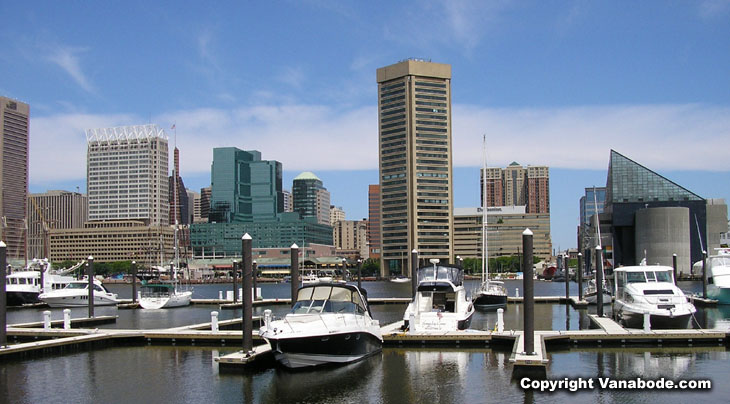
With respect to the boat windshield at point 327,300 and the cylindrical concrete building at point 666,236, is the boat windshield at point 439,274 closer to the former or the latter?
the boat windshield at point 327,300

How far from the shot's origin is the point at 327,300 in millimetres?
32031

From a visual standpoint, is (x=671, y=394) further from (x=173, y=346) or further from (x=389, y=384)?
(x=173, y=346)

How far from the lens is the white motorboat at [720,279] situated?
67750mm

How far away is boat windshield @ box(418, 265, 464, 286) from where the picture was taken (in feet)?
153

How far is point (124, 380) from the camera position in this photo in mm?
29469

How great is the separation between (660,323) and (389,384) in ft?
67.0

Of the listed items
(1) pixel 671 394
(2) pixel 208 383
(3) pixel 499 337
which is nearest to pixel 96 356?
(2) pixel 208 383

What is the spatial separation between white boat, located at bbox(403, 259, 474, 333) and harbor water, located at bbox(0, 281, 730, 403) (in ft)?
8.81

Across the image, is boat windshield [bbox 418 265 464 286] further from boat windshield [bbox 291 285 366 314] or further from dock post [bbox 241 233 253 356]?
dock post [bbox 241 233 253 356]

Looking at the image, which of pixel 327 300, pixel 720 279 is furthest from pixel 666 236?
pixel 327 300

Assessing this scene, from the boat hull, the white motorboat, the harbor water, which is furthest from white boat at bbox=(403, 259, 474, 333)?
the white motorboat

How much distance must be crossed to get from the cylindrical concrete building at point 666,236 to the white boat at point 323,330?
138 m

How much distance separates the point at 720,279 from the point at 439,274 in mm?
38410

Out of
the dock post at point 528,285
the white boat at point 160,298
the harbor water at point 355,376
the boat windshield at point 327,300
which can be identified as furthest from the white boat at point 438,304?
the white boat at point 160,298
